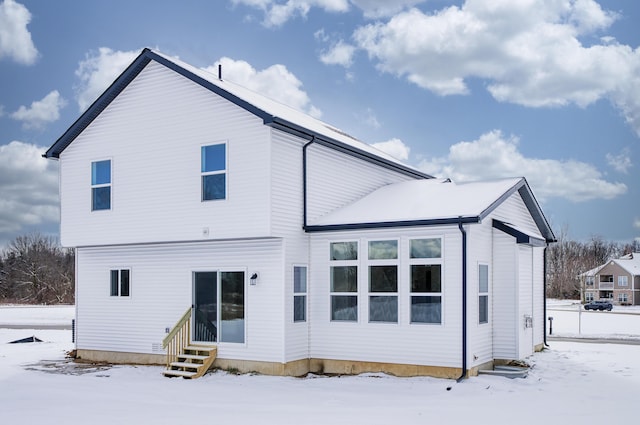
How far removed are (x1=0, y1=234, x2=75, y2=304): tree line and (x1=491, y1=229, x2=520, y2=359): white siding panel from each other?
5387cm

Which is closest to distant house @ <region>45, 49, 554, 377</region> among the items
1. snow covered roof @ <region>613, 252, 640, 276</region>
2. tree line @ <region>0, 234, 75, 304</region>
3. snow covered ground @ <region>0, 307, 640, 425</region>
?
snow covered ground @ <region>0, 307, 640, 425</region>

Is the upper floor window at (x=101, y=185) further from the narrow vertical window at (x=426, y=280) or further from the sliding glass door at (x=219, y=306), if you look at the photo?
the narrow vertical window at (x=426, y=280)

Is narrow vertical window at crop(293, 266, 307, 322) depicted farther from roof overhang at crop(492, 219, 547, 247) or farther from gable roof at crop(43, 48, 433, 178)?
roof overhang at crop(492, 219, 547, 247)

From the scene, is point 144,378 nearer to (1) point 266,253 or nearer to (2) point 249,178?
(1) point 266,253

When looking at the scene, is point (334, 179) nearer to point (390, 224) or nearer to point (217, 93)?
point (390, 224)

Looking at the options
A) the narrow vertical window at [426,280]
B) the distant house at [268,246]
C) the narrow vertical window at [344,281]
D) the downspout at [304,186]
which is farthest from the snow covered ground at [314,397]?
the downspout at [304,186]

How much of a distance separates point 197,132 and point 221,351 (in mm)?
5270

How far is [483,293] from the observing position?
14.8 m

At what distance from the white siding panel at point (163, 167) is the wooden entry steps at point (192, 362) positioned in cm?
271

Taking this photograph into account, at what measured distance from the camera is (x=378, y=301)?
14.6 m

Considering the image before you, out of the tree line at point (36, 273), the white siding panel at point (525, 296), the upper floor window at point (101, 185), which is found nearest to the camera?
the white siding panel at point (525, 296)

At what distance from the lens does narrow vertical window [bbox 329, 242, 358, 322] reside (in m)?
14.9

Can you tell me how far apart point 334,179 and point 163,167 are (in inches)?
171

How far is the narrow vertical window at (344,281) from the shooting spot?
586 inches
